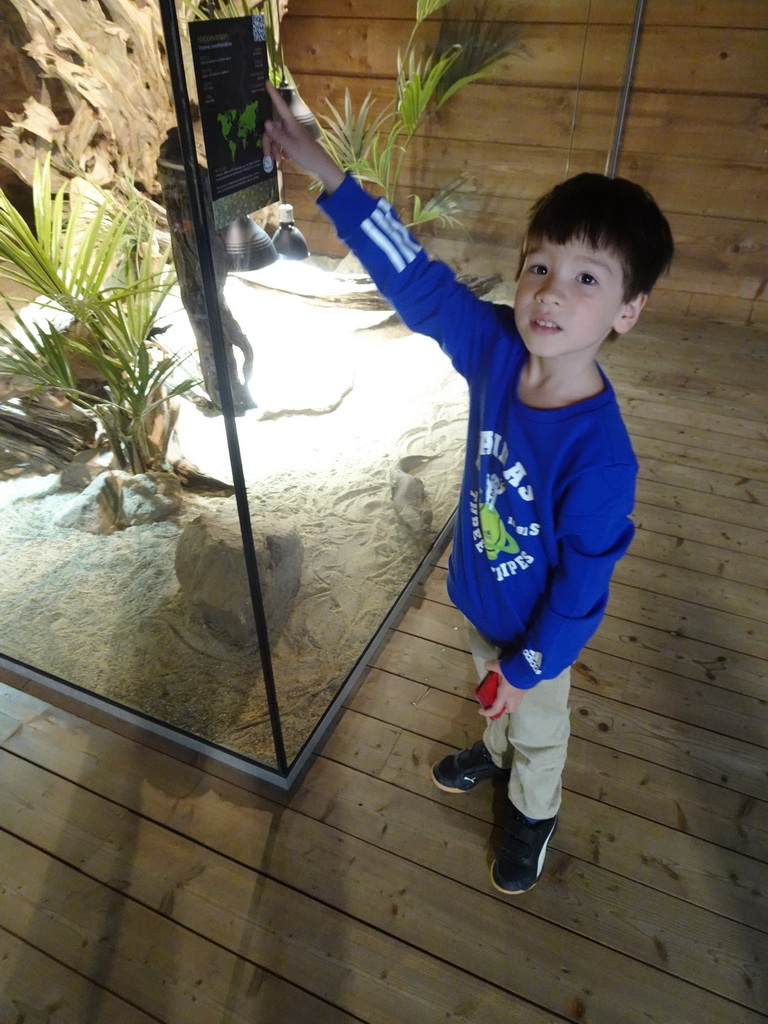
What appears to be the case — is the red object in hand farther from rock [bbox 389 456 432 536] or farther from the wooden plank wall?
rock [bbox 389 456 432 536]

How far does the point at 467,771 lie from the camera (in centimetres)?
132

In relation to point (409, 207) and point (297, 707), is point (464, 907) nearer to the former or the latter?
point (297, 707)

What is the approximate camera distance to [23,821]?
1287mm

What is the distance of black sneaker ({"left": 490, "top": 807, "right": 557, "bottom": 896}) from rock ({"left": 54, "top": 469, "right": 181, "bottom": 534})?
1.07 meters

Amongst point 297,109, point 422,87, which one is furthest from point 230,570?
point 422,87

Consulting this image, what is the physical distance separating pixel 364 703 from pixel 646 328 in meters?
2.69

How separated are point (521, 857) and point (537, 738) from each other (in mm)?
242

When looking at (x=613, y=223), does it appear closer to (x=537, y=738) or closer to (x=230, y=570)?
(x=537, y=738)

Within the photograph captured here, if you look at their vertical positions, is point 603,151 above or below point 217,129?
above

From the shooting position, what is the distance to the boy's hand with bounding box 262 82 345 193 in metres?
0.73

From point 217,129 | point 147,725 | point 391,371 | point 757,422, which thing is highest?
point 217,129

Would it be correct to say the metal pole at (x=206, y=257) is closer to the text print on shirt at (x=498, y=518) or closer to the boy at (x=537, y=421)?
the boy at (x=537, y=421)

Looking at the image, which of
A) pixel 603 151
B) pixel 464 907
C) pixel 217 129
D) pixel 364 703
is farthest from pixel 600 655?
pixel 603 151

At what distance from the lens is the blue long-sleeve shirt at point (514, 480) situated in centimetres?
83
